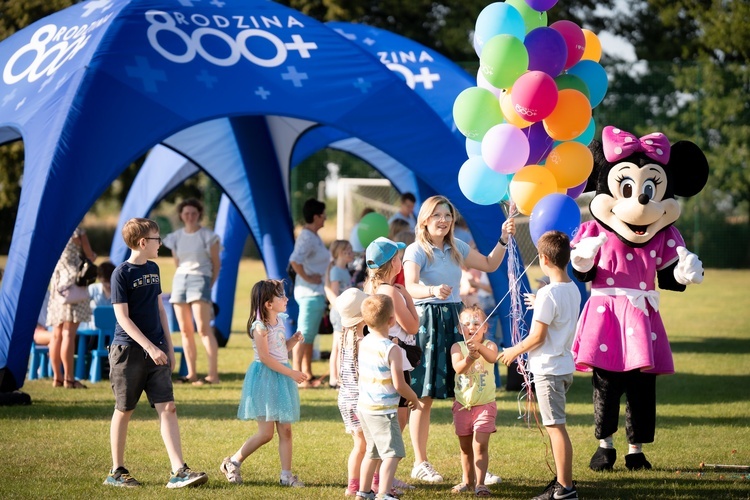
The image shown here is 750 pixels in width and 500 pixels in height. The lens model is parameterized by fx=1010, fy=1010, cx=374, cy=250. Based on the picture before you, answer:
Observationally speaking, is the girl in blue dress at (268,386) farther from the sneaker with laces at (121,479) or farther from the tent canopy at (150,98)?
the tent canopy at (150,98)

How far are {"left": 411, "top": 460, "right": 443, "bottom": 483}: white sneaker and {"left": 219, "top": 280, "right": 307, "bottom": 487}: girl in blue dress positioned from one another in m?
0.67

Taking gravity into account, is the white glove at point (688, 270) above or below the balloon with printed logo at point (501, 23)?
below

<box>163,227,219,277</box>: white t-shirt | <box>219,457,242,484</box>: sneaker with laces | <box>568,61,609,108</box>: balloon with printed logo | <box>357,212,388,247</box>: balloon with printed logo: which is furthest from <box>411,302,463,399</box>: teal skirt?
<box>163,227,219,277</box>: white t-shirt

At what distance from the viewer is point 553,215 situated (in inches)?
235

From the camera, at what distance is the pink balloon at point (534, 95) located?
614 centimetres

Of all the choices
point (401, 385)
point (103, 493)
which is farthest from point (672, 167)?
point (103, 493)

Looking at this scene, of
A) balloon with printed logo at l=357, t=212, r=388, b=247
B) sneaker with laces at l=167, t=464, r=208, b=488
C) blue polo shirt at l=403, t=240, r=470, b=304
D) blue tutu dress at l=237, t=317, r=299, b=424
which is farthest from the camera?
balloon with printed logo at l=357, t=212, r=388, b=247

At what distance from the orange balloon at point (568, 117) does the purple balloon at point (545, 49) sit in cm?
21

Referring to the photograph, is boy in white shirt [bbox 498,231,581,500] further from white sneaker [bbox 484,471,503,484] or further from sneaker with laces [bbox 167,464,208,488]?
sneaker with laces [bbox 167,464,208,488]

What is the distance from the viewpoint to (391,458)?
495 centimetres

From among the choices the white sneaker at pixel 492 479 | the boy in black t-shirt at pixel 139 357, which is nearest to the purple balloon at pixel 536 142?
the white sneaker at pixel 492 479

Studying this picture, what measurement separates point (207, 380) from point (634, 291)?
479 cm

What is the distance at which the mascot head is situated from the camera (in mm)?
6309

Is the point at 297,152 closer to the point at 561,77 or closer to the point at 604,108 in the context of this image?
the point at 561,77
